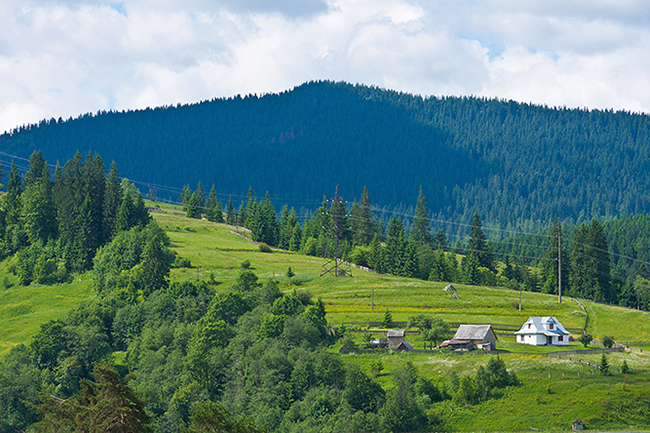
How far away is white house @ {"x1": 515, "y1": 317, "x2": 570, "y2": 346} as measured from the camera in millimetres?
108688

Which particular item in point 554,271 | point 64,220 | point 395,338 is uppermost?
point 64,220

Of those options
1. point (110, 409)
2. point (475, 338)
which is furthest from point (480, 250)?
point (110, 409)

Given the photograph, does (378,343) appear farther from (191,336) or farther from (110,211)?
(110,211)

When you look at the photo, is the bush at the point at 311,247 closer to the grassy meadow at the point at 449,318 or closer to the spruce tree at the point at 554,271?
the grassy meadow at the point at 449,318

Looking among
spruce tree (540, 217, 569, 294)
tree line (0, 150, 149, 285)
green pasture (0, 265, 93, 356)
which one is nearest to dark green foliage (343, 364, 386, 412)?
green pasture (0, 265, 93, 356)

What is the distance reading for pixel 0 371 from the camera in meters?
109

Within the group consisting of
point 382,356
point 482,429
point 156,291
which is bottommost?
point 482,429

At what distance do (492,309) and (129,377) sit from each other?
89.4 metres

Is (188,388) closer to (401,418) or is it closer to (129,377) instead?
(401,418)

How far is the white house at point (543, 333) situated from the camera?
108688 millimetres

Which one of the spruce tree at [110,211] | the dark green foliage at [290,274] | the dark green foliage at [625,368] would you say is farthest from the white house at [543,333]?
the spruce tree at [110,211]

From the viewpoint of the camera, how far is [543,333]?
109m

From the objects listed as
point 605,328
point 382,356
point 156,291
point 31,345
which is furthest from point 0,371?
point 605,328

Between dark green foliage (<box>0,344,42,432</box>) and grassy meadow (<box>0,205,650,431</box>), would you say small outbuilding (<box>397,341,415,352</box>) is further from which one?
dark green foliage (<box>0,344,42,432</box>)
